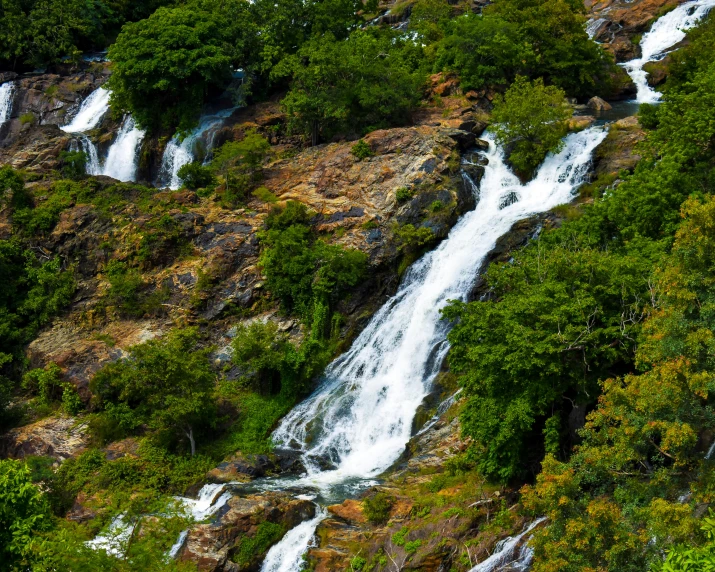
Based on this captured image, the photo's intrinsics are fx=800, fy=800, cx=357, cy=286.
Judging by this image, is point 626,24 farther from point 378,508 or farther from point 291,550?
point 291,550

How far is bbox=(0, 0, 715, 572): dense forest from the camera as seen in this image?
54.5 ft

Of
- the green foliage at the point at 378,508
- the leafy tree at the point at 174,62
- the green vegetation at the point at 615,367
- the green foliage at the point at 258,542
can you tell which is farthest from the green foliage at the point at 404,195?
the green foliage at the point at 258,542

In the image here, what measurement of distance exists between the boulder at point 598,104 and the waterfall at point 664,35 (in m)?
3.89

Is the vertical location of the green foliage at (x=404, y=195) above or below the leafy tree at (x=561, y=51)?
below

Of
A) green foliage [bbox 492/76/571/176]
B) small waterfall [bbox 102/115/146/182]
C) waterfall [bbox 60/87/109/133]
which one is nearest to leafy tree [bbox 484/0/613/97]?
green foliage [bbox 492/76/571/176]

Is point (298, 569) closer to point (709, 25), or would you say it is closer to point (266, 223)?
point (266, 223)

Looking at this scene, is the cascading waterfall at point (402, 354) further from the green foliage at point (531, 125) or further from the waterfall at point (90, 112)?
the waterfall at point (90, 112)

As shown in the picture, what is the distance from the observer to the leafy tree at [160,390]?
99.0 ft

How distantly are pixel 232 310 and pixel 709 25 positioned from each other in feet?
94.9

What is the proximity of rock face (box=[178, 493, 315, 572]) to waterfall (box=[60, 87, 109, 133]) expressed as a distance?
3476 centimetres

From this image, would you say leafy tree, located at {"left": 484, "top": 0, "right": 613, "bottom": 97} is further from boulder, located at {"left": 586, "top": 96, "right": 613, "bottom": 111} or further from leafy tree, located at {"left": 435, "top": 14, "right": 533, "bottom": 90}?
boulder, located at {"left": 586, "top": 96, "right": 613, "bottom": 111}

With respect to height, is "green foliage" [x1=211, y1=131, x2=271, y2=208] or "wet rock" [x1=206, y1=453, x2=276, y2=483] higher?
"green foliage" [x1=211, y1=131, x2=271, y2=208]

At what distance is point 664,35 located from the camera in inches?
2016

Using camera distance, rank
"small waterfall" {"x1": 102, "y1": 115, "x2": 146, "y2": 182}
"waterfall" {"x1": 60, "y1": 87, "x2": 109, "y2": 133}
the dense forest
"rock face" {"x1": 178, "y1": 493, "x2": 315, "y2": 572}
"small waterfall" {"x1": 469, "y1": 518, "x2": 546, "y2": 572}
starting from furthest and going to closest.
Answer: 1. "waterfall" {"x1": 60, "y1": 87, "x2": 109, "y2": 133}
2. "small waterfall" {"x1": 102, "y1": 115, "x2": 146, "y2": 182}
3. "rock face" {"x1": 178, "y1": 493, "x2": 315, "y2": 572}
4. "small waterfall" {"x1": 469, "y1": 518, "x2": 546, "y2": 572}
5. the dense forest
